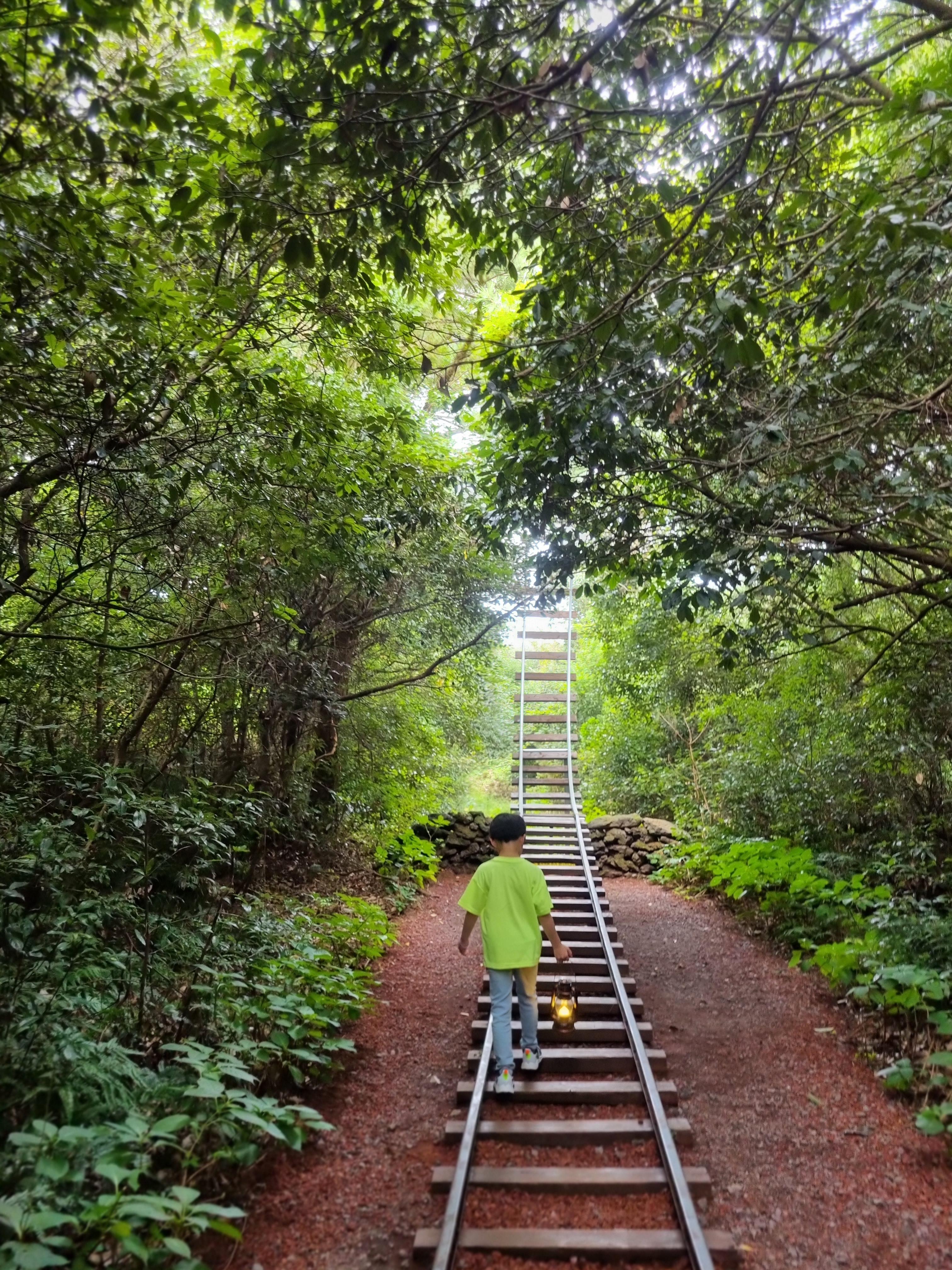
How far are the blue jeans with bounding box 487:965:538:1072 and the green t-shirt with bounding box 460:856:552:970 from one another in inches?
3.9

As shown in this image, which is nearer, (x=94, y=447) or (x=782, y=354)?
(x=94, y=447)

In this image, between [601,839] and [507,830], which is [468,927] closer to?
[507,830]

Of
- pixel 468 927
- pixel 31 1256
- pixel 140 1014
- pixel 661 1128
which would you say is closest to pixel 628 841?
pixel 468 927

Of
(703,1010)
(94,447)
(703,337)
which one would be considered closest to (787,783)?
(703,1010)

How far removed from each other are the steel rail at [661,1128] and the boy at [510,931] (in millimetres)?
689

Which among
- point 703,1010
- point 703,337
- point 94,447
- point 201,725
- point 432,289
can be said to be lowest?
point 703,1010

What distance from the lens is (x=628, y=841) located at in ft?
43.5

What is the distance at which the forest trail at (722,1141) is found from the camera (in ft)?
10.7

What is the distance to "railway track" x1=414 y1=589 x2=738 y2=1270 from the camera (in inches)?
122

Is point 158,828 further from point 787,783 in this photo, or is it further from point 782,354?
point 787,783

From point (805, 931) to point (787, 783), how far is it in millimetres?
2308

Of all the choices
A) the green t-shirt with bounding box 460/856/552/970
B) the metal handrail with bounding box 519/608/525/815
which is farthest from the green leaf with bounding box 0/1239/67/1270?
the metal handrail with bounding box 519/608/525/815

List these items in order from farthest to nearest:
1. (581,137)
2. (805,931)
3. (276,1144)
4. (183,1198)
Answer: (805,931) → (276,1144) → (581,137) → (183,1198)

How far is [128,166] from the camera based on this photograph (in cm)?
331
